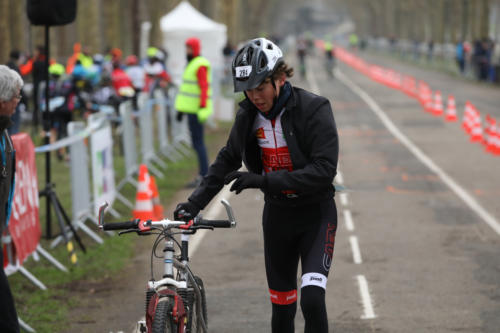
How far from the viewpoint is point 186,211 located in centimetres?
532

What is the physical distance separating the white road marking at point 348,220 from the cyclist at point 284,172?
21.4 feet

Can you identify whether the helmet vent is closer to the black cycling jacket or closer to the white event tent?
the black cycling jacket

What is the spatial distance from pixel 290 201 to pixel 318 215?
189mm

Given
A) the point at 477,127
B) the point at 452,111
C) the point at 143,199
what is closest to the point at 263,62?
the point at 143,199

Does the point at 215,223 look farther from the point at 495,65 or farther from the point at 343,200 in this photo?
the point at 495,65

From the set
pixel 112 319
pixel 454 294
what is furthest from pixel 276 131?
pixel 454 294

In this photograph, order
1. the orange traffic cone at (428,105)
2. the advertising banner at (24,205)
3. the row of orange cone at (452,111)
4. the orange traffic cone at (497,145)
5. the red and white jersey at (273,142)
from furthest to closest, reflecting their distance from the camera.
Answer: the orange traffic cone at (428,105) < the row of orange cone at (452,111) < the orange traffic cone at (497,145) < the advertising banner at (24,205) < the red and white jersey at (273,142)

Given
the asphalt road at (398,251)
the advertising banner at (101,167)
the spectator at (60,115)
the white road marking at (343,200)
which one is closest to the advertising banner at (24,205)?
the asphalt road at (398,251)

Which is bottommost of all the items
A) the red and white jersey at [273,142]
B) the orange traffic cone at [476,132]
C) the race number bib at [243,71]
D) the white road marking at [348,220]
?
the orange traffic cone at [476,132]

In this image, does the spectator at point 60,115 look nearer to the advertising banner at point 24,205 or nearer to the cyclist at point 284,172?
the advertising banner at point 24,205

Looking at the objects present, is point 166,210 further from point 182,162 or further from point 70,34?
point 70,34

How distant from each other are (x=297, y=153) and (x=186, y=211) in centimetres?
72

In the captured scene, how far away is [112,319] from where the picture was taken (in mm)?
8211

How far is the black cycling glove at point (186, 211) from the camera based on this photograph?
5.26 m
